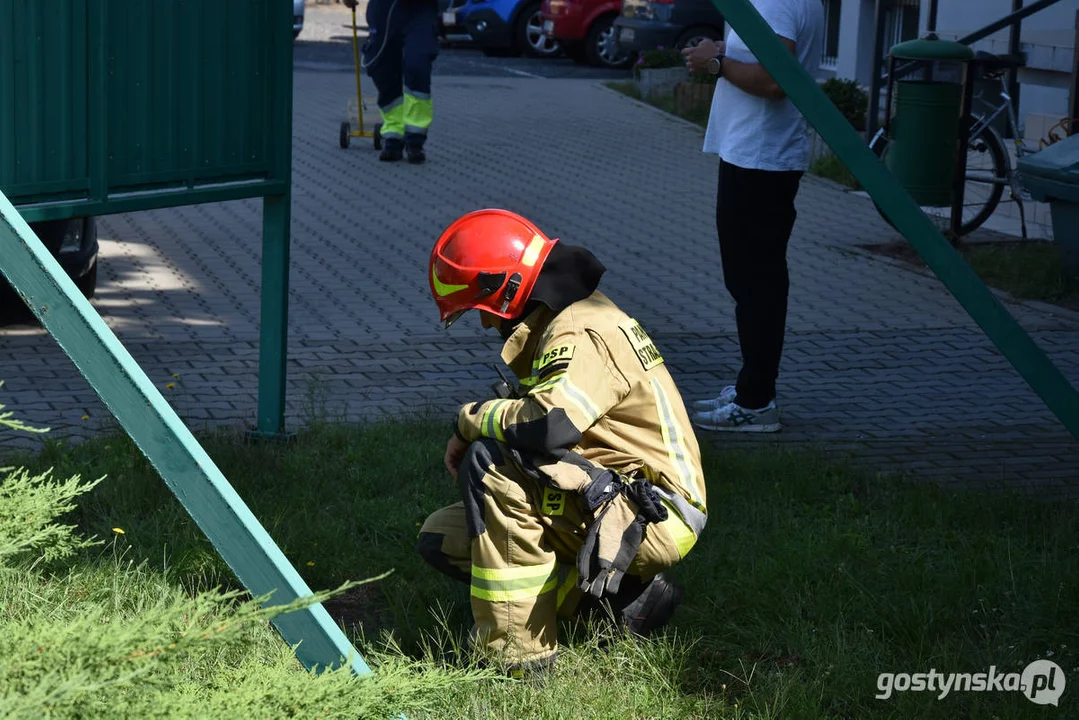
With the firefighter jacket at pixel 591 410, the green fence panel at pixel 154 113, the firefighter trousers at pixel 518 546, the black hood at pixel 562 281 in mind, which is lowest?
the firefighter trousers at pixel 518 546

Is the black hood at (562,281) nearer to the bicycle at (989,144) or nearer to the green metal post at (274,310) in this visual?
the green metal post at (274,310)

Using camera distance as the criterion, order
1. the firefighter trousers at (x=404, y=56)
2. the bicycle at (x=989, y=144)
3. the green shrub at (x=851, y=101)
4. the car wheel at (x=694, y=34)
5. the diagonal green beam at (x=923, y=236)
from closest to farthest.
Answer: the diagonal green beam at (x=923, y=236)
the bicycle at (x=989, y=144)
the firefighter trousers at (x=404, y=56)
the green shrub at (x=851, y=101)
the car wheel at (x=694, y=34)

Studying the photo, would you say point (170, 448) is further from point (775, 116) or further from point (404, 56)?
point (404, 56)

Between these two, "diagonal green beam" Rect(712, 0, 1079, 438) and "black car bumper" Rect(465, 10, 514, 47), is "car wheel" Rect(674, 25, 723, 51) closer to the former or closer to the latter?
"black car bumper" Rect(465, 10, 514, 47)

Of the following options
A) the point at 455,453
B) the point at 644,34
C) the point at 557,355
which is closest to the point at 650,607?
the point at 455,453

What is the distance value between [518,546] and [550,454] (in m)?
0.28

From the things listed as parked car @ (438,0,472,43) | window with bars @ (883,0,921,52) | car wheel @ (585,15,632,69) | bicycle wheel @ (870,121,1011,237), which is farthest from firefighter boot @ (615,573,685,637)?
parked car @ (438,0,472,43)

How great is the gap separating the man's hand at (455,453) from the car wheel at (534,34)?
20369 mm

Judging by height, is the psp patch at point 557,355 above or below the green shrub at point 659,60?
below

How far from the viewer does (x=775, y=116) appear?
538 cm

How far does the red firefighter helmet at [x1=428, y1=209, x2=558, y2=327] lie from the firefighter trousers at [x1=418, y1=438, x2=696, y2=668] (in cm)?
34

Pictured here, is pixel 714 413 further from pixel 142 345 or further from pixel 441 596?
pixel 142 345

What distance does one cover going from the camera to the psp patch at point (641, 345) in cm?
346

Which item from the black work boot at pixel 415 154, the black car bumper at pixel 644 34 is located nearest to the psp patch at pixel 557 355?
the black work boot at pixel 415 154
